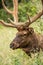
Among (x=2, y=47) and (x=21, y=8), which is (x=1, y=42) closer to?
(x=2, y=47)

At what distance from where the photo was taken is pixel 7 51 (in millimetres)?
8977

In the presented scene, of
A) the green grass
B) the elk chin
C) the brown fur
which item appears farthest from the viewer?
the brown fur

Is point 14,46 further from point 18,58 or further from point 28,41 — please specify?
point 28,41

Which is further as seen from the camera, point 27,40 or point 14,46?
point 27,40

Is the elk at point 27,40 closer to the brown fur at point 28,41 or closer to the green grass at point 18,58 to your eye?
the brown fur at point 28,41

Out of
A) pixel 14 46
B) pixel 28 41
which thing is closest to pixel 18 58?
pixel 14 46

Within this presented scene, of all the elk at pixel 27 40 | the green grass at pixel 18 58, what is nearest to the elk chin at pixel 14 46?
the elk at pixel 27 40

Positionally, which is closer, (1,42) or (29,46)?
(29,46)

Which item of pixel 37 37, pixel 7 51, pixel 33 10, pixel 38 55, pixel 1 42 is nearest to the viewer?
pixel 38 55

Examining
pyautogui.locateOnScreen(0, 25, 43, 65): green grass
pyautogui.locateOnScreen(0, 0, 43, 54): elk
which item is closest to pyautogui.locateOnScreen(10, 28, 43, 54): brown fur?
pyautogui.locateOnScreen(0, 0, 43, 54): elk

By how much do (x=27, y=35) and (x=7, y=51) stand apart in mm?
1347

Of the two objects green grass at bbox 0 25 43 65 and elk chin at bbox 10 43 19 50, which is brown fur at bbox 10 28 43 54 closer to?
elk chin at bbox 10 43 19 50

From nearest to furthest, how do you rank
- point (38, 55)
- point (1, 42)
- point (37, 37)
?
point (38, 55) < point (37, 37) < point (1, 42)

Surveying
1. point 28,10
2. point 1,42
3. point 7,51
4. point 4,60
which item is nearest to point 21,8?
point 28,10
